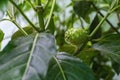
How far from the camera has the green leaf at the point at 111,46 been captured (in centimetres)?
97

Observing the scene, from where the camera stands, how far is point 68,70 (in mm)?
857

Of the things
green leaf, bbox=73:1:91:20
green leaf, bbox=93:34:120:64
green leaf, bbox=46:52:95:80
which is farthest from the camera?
green leaf, bbox=73:1:91:20

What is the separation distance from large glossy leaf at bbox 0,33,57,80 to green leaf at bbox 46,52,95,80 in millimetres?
95

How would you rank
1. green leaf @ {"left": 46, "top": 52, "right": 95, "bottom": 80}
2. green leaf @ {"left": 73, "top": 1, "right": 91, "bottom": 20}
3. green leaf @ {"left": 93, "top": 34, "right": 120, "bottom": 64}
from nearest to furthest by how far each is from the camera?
green leaf @ {"left": 46, "top": 52, "right": 95, "bottom": 80} < green leaf @ {"left": 93, "top": 34, "right": 120, "bottom": 64} < green leaf @ {"left": 73, "top": 1, "right": 91, "bottom": 20}

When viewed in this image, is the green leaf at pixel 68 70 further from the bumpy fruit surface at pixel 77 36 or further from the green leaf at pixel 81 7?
the green leaf at pixel 81 7

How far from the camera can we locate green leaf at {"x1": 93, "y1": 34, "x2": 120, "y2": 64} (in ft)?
3.18

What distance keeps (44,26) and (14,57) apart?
200 mm

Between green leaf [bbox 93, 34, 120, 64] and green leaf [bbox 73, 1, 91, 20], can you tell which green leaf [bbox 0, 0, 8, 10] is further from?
green leaf [bbox 73, 1, 91, 20]

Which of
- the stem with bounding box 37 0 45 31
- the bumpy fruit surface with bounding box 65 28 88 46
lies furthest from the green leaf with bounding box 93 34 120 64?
the stem with bounding box 37 0 45 31

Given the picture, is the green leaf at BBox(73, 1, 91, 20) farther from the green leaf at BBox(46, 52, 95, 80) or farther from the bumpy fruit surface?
the green leaf at BBox(46, 52, 95, 80)

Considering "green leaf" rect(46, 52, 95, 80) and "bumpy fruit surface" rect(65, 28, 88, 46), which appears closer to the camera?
"green leaf" rect(46, 52, 95, 80)

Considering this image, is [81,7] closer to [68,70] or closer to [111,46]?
[111,46]

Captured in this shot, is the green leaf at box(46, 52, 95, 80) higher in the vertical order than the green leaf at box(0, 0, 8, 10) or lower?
lower

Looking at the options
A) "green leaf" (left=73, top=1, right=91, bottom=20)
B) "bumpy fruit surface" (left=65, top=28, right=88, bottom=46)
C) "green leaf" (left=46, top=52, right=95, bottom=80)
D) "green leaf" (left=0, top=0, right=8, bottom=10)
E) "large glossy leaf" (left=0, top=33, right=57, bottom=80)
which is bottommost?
"green leaf" (left=73, top=1, right=91, bottom=20)
